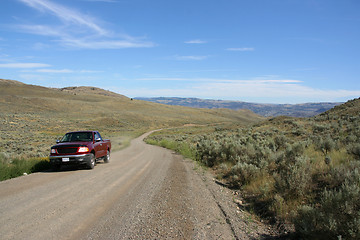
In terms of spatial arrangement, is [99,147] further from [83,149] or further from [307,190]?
[307,190]

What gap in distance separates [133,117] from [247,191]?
101 meters

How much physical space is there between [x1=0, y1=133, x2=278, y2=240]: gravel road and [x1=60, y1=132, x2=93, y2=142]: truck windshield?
3.63 metres

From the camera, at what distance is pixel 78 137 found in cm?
1332

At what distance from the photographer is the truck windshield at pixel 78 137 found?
13117 mm

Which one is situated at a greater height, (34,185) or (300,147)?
(300,147)

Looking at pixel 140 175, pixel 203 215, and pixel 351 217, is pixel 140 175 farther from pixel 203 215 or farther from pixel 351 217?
pixel 351 217

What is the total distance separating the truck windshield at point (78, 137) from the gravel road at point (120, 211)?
3633 mm

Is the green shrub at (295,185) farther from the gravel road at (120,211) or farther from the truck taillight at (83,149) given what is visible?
the truck taillight at (83,149)

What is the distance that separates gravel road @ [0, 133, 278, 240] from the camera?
4906 millimetres

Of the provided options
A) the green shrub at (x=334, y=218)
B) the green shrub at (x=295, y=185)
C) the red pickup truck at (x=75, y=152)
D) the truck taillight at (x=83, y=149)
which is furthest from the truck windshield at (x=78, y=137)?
the green shrub at (x=334, y=218)

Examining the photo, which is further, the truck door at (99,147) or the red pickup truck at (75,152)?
the truck door at (99,147)

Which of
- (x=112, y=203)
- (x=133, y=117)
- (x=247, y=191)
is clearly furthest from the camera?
(x=133, y=117)

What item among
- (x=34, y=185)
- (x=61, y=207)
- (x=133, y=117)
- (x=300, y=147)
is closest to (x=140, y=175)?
(x=34, y=185)

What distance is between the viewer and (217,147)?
50.0 ft
